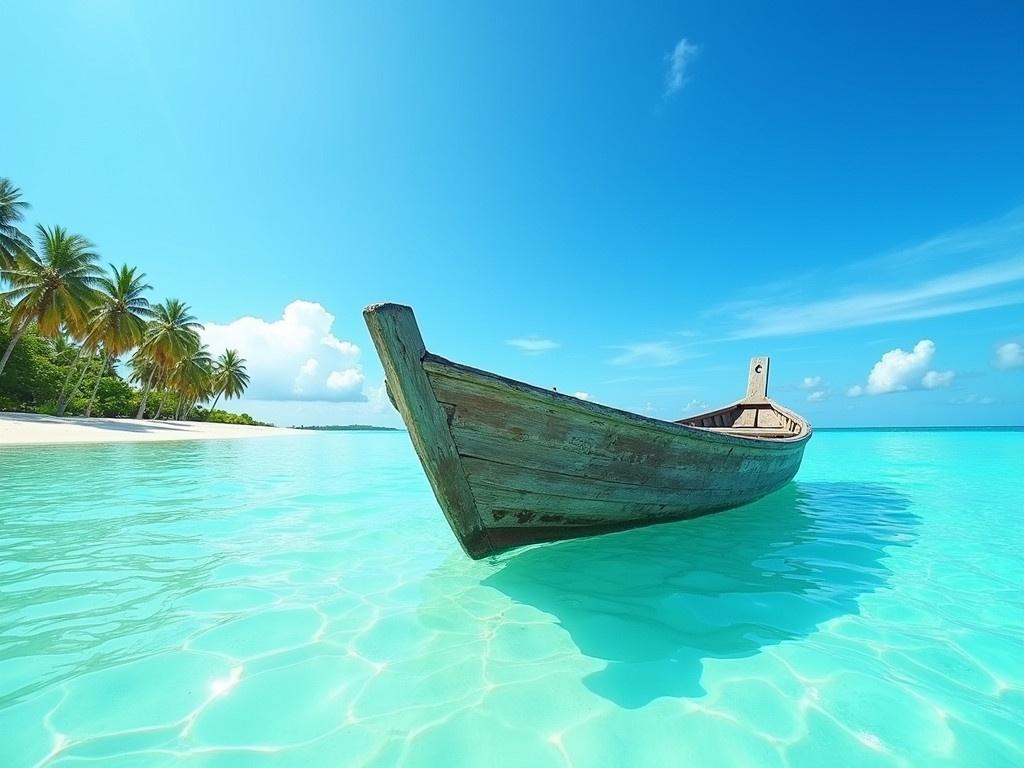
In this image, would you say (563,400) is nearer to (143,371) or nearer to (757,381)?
(757,381)

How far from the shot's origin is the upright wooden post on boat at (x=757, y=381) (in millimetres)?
11195

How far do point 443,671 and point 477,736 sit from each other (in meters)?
0.52

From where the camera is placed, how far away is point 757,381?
11.4 metres

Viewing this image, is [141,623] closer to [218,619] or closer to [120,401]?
[218,619]

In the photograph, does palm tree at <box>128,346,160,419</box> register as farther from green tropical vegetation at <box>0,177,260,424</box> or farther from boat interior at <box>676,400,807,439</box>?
boat interior at <box>676,400,807,439</box>

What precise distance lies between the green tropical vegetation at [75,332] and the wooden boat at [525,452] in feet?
101

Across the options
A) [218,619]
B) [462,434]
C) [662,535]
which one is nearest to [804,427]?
[662,535]

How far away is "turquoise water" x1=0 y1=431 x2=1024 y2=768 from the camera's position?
6.17ft

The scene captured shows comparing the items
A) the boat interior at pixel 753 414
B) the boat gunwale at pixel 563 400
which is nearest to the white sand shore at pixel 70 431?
the boat gunwale at pixel 563 400

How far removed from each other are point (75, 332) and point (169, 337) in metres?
6.87

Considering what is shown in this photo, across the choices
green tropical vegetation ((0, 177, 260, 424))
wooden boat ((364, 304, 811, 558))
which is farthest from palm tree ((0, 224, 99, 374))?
wooden boat ((364, 304, 811, 558))

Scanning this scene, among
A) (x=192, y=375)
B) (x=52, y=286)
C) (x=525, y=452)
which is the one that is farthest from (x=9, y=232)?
(x=525, y=452)

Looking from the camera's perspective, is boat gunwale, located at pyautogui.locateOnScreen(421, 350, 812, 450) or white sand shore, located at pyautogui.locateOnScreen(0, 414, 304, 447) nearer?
boat gunwale, located at pyautogui.locateOnScreen(421, 350, 812, 450)

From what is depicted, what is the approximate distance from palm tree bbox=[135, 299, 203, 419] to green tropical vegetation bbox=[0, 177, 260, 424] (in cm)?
7
